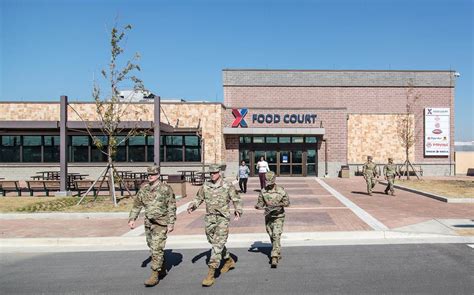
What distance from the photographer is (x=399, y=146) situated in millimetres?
30469

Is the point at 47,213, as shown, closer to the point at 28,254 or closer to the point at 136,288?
the point at 28,254

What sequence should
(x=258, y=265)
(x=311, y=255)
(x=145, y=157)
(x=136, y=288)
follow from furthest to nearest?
1. (x=145, y=157)
2. (x=311, y=255)
3. (x=258, y=265)
4. (x=136, y=288)

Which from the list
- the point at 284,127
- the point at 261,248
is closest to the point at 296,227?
the point at 261,248

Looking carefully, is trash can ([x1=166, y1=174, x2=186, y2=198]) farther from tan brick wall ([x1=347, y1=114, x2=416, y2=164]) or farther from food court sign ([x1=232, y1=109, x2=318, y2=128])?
tan brick wall ([x1=347, y1=114, x2=416, y2=164])

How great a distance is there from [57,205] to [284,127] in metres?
19.4

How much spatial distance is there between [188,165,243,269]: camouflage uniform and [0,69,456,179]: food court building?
20118 mm

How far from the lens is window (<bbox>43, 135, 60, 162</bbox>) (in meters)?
27.5

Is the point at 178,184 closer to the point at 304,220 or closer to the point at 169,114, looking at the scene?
the point at 304,220

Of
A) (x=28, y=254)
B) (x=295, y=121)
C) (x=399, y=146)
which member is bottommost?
(x=28, y=254)

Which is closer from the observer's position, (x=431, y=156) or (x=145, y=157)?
(x=145, y=157)

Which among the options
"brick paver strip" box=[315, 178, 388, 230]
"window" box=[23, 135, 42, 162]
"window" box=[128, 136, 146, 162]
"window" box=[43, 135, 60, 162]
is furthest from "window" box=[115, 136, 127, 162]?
"brick paver strip" box=[315, 178, 388, 230]

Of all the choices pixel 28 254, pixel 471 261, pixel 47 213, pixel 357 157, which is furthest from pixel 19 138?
pixel 471 261

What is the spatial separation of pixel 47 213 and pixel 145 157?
15.5 m

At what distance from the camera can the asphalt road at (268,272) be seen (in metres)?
5.71
